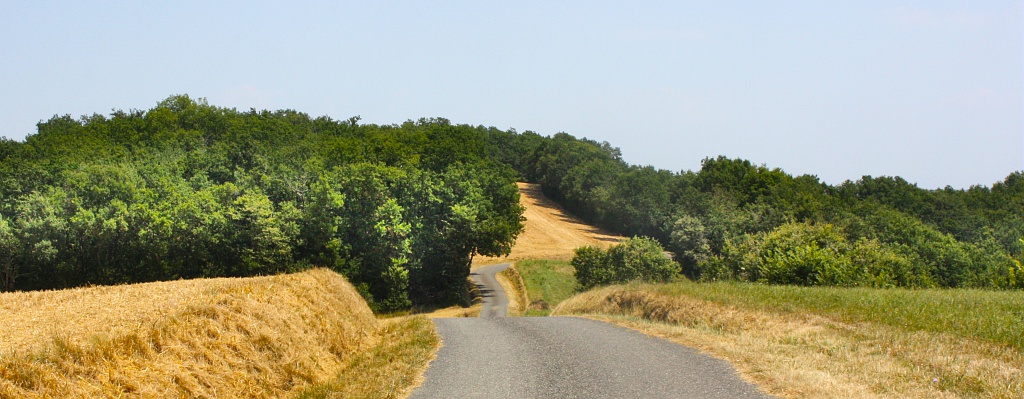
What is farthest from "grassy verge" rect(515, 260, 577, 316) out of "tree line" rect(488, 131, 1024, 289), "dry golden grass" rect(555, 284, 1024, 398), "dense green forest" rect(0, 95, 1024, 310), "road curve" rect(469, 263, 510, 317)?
"dry golden grass" rect(555, 284, 1024, 398)

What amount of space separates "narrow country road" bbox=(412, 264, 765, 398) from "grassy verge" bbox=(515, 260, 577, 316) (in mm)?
42787

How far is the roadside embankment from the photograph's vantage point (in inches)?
362

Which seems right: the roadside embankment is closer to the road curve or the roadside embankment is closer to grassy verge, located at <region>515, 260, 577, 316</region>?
the road curve

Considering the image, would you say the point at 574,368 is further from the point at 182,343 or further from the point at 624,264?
the point at 624,264

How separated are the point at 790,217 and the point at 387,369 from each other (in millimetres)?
75497

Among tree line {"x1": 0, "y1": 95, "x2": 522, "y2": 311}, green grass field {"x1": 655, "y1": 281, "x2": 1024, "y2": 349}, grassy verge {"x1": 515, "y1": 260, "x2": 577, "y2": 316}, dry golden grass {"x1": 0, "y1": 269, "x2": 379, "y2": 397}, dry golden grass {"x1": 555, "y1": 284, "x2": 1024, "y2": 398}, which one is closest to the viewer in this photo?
dry golden grass {"x1": 0, "y1": 269, "x2": 379, "y2": 397}

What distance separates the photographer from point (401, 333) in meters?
19.5

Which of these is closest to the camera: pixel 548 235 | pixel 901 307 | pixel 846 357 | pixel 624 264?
pixel 846 357

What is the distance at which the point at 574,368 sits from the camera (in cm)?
1266

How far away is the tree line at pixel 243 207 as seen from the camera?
4519 cm

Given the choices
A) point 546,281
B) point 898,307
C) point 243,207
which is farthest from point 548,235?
point 898,307

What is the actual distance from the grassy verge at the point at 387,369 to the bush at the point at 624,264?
139 ft

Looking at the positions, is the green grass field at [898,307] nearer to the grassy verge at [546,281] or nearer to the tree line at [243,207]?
the tree line at [243,207]

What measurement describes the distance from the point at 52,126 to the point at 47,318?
2963 inches
